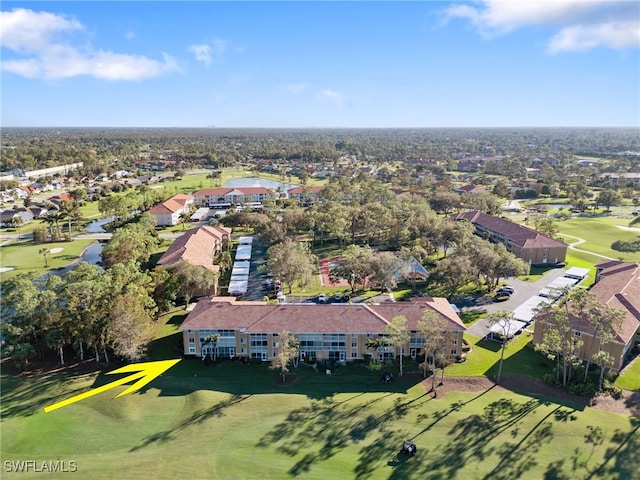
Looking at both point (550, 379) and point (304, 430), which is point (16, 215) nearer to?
point (304, 430)

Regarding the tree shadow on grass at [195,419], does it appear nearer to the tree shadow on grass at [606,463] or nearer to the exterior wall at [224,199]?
the tree shadow on grass at [606,463]

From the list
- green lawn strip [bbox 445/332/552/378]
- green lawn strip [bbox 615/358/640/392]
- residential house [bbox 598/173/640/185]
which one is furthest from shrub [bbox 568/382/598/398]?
residential house [bbox 598/173/640/185]

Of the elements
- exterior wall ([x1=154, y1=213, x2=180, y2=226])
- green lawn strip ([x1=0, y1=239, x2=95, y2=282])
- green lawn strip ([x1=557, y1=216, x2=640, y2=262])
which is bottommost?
green lawn strip ([x1=0, y1=239, x2=95, y2=282])

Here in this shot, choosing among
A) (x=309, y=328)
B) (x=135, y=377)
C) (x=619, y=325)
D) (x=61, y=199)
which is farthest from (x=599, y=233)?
(x=61, y=199)

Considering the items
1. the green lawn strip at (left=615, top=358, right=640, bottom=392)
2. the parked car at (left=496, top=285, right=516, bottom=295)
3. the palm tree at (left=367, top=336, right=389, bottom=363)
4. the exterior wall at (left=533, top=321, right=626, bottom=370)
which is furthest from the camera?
the parked car at (left=496, top=285, right=516, bottom=295)

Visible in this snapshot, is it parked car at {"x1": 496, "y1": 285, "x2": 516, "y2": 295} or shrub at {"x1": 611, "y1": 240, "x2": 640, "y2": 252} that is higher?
shrub at {"x1": 611, "y1": 240, "x2": 640, "y2": 252}

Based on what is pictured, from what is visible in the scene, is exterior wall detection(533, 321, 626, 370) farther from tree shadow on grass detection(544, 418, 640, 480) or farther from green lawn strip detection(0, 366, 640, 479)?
tree shadow on grass detection(544, 418, 640, 480)

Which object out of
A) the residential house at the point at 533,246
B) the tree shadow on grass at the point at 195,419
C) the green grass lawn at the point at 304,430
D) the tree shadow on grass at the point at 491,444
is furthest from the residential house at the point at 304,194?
the tree shadow on grass at the point at 491,444
